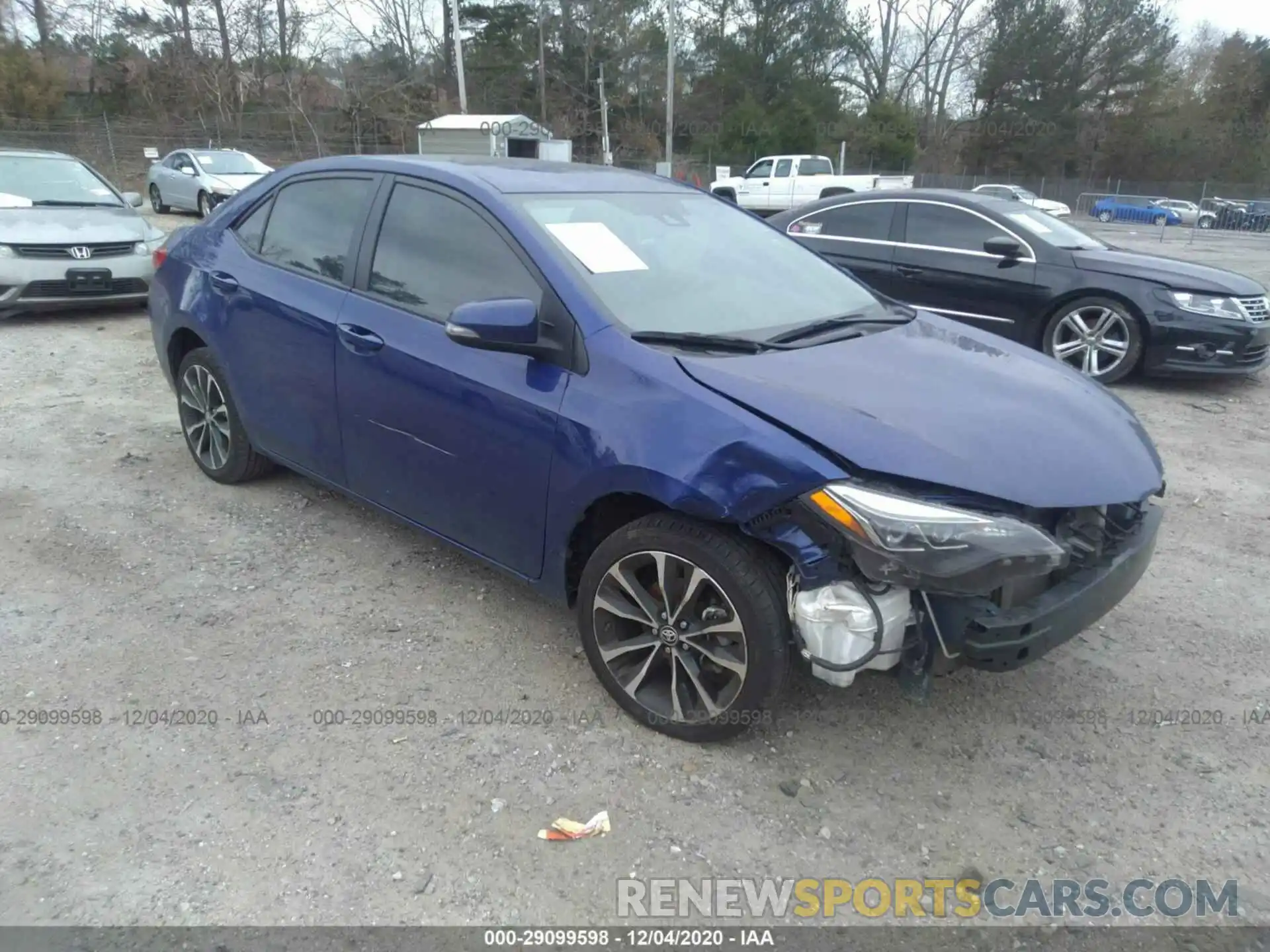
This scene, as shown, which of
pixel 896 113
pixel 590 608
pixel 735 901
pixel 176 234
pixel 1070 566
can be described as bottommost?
pixel 735 901

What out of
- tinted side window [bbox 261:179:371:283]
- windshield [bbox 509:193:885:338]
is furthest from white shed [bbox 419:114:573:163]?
windshield [bbox 509:193:885:338]

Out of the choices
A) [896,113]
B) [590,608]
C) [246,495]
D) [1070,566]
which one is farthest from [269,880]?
[896,113]

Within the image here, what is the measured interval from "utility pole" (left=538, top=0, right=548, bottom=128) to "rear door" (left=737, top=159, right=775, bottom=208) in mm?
20637

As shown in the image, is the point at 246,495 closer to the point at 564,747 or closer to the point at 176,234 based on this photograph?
the point at 176,234

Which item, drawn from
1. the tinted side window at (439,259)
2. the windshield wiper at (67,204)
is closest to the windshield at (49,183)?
the windshield wiper at (67,204)

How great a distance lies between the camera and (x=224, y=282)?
4148 millimetres

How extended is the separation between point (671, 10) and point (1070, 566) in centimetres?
3533

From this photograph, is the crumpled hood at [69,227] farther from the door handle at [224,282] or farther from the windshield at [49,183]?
the door handle at [224,282]

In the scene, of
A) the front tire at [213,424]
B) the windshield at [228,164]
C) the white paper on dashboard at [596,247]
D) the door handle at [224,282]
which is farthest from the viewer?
the windshield at [228,164]

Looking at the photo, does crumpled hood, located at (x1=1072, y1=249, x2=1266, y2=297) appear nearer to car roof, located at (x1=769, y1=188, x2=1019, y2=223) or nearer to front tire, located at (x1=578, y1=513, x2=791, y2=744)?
car roof, located at (x1=769, y1=188, x2=1019, y2=223)

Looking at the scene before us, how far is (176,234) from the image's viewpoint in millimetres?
4699

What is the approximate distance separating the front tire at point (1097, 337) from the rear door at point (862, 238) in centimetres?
133

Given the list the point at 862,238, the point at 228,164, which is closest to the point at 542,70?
the point at 228,164

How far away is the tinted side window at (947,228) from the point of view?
7.42 meters
